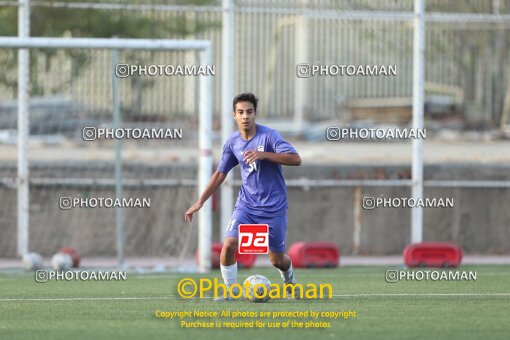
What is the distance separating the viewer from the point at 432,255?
16.0 m

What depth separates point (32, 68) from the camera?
69.6ft

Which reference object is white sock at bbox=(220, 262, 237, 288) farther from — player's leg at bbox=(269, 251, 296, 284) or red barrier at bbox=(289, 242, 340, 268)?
red barrier at bbox=(289, 242, 340, 268)

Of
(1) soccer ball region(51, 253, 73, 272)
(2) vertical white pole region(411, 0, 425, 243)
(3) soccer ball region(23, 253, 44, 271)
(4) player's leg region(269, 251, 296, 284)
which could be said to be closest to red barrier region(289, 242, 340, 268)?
(2) vertical white pole region(411, 0, 425, 243)

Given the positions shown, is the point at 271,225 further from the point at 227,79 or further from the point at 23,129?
the point at 23,129

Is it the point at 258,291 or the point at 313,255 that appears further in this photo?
the point at 313,255

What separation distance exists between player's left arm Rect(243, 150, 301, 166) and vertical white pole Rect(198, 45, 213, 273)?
176 inches

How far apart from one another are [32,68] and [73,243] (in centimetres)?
479

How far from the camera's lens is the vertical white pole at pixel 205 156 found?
1508 cm

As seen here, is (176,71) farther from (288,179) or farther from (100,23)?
(100,23)

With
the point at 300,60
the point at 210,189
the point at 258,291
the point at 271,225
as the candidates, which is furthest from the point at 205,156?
the point at 300,60

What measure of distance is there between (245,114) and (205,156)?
14.6 ft

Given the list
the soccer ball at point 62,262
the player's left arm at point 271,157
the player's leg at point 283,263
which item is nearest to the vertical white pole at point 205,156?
the soccer ball at point 62,262

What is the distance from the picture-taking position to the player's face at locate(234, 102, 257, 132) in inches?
420

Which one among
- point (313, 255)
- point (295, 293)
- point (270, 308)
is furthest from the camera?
point (313, 255)
